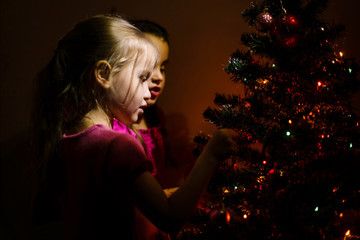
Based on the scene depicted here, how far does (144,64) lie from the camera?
2.58 feet

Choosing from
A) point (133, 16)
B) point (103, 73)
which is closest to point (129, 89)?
point (103, 73)

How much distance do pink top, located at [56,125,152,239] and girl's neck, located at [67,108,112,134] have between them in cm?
3

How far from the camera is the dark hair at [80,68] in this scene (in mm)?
760

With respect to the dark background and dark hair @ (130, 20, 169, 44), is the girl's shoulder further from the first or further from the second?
the dark background

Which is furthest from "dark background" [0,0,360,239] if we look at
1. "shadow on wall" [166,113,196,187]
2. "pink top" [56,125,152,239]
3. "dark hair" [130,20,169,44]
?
"pink top" [56,125,152,239]

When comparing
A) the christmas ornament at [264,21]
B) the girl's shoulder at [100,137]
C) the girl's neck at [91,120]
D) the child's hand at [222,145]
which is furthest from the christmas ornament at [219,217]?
the christmas ornament at [264,21]

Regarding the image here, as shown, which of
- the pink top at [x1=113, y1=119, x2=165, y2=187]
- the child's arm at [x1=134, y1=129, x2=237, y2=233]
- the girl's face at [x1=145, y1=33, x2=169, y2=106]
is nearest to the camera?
the child's arm at [x1=134, y1=129, x2=237, y2=233]

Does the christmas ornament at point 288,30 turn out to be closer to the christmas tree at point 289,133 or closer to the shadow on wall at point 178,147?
the christmas tree at point 289,133

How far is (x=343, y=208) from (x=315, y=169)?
0.34ft

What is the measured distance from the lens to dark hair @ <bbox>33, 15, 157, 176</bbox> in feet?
2.49

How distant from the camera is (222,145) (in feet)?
2.25

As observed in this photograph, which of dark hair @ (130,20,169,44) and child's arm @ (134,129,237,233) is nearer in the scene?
child's arm @ (134,129,237,233)

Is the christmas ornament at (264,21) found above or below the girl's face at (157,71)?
above

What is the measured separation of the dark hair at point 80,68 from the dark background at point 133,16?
2.06ft
